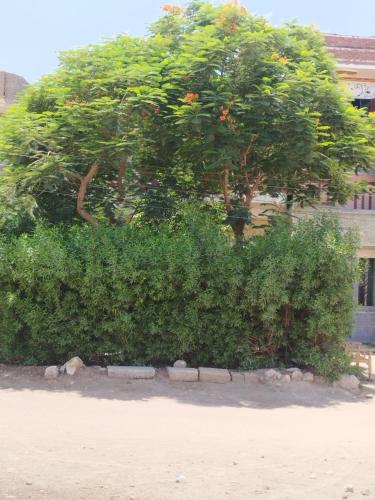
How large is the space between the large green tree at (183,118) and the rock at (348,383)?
351 centimetres

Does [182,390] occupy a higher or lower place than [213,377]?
lower

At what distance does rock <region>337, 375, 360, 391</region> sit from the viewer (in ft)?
33.4

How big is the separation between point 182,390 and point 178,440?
117 inches

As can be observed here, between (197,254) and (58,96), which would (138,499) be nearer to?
(197,254)

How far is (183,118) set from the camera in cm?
1002

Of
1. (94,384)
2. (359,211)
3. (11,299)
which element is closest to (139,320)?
(94,384)

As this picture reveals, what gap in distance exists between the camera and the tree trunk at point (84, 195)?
10892mm

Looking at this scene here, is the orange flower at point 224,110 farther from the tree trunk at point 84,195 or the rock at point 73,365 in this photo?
the rock at point 73,365

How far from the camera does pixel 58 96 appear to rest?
10.6m

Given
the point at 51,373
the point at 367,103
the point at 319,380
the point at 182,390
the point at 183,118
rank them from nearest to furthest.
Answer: the point at 182,390 < the point at 51,373 < the point at 183,118 < the point at 319,380 < the point at 367,103

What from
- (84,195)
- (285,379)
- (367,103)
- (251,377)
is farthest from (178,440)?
(367,103)

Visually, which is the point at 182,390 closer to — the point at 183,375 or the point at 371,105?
the point at 183,375

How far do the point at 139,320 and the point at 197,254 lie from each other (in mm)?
1562

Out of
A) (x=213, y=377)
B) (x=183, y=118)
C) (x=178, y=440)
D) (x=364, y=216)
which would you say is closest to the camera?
(x=178, y=440)
